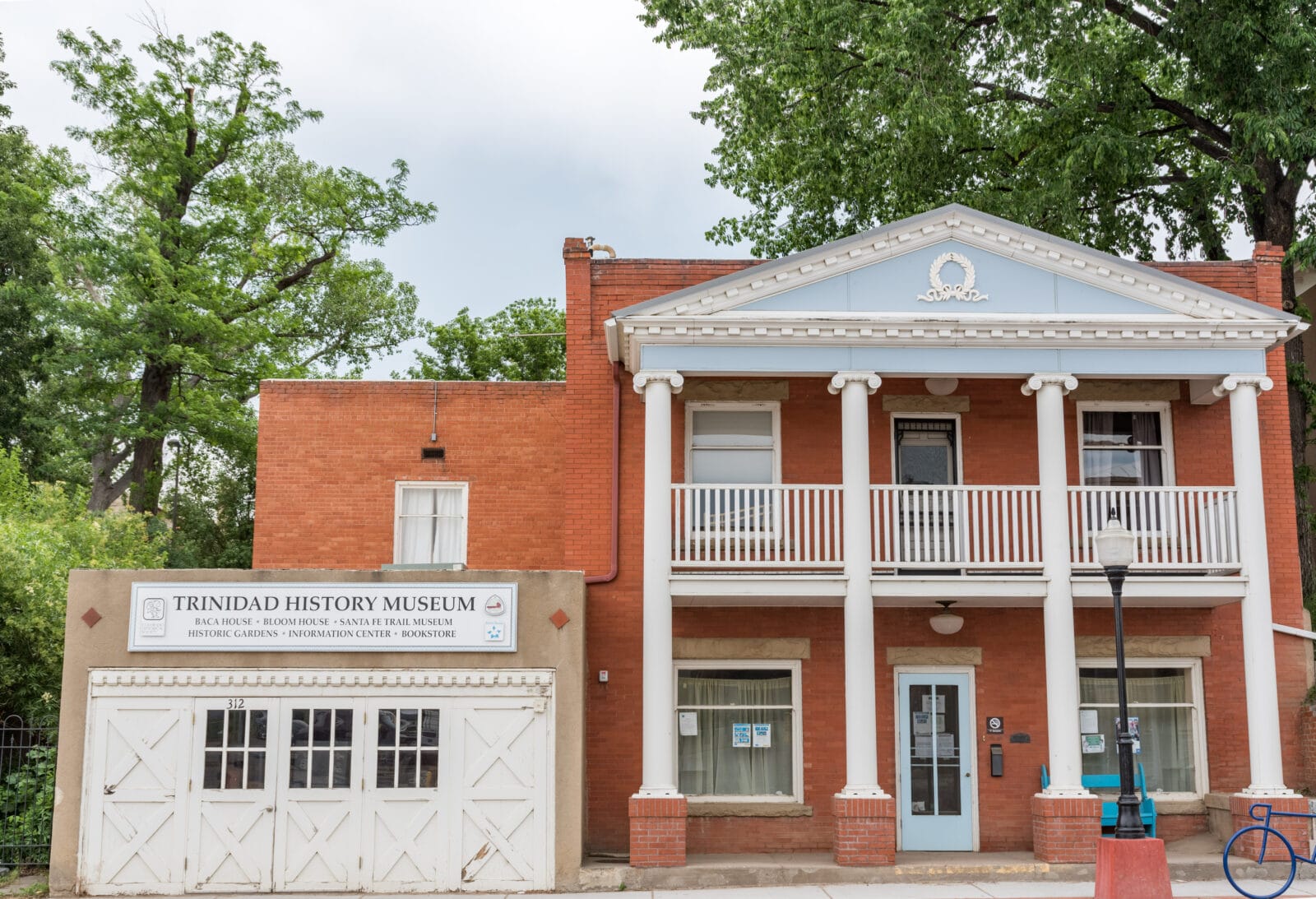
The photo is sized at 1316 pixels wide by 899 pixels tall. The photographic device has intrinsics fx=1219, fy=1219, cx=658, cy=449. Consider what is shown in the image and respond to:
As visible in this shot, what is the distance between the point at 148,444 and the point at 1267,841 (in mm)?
27382

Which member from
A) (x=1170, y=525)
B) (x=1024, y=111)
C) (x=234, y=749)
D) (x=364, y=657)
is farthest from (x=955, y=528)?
(x=1024, y=111)

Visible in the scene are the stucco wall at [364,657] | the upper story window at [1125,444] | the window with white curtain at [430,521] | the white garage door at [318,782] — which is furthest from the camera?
the window with white curtain at [430,521]

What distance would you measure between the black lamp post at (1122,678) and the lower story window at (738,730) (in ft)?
15.7

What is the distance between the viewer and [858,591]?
14383 millimetres

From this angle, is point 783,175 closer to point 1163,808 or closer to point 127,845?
point 1163,808

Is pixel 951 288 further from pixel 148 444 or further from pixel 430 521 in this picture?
pixel 148 444

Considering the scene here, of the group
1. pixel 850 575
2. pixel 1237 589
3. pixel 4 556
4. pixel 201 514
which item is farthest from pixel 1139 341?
pixel 201 514

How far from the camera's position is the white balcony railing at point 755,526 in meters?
14.6

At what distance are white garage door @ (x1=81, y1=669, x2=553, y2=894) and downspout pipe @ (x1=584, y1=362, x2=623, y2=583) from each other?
2.35 metres

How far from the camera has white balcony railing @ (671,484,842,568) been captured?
47.9 ft

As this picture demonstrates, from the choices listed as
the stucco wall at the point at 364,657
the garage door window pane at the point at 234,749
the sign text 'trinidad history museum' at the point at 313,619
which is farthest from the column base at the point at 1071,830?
the garage door window pane at the point at 234,749

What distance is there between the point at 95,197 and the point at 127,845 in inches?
876

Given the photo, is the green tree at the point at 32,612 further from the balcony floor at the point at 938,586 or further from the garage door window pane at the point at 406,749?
the balcony floor at the point at 938,586

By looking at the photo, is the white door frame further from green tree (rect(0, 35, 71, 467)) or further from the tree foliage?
green tree (rect(0, 35, 71, 467))
